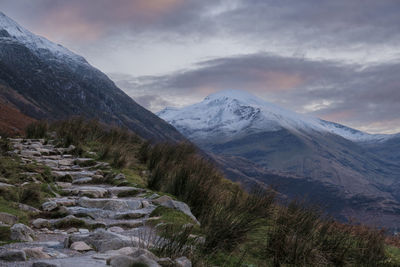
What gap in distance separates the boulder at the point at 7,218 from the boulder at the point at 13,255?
151 centimetres

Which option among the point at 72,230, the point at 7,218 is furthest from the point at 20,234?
the point at 72,230

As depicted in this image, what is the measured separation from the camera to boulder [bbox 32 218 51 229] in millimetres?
4785

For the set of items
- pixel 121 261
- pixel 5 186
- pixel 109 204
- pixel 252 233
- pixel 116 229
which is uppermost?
pixel 5 186

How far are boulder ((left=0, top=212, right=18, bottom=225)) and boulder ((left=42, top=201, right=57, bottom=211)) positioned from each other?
881 millimetres

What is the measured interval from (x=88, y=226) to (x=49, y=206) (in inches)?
39.0

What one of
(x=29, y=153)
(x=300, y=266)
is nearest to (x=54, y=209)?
(x=300, y=266)

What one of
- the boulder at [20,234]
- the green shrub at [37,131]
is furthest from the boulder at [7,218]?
the green shrub at [37,131]

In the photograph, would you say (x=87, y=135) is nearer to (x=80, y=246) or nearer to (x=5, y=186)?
(x=5, y=186)

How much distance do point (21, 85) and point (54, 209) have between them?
571 ft

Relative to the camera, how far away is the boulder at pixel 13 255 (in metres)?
3.06

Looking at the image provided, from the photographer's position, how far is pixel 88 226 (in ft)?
16.4

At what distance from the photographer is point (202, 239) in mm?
4344

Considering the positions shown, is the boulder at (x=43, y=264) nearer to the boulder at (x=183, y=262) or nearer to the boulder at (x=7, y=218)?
the boulder at (x=183, y=262)

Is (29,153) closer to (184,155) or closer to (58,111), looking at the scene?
(184,155)
